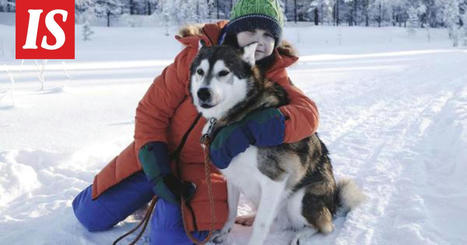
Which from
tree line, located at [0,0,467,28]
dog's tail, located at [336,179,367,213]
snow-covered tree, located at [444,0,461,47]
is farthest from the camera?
snow-covered tree, located at [444,0,461,47]

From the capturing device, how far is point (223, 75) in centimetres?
224

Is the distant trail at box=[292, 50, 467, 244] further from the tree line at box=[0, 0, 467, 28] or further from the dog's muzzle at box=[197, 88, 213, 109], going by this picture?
the tree line at box=[0, 0, 467, 28]

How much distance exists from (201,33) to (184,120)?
0.57 meters

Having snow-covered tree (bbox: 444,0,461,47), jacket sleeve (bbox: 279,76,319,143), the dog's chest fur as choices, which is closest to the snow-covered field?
the dog's chest fur

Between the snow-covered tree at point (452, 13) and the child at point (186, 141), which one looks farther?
the snow-covered tree at point (452, 13)

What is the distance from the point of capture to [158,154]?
8.05 ft

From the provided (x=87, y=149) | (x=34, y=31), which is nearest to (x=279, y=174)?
(x=87, y=149)

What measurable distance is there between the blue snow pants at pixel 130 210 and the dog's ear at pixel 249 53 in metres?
0.99

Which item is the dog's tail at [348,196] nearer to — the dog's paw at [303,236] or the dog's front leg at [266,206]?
the dog's paw at [303,236]

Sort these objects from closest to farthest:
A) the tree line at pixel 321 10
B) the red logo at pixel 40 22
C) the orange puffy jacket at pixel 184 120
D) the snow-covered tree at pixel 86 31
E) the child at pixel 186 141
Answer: the child at pixel 186 141 → the orange puffy jacket at pixel 184 120 → the red logo at pixel 40 22 → the snow-covered tree at pixel 86 31 → the tree line at pixel 321 10

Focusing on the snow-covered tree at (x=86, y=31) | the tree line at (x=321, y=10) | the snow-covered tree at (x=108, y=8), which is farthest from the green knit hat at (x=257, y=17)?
the snow-covered tree at (x=108, y=8)

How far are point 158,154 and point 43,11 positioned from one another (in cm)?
599

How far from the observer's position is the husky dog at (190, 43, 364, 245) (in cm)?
225

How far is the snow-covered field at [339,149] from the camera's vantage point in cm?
255
